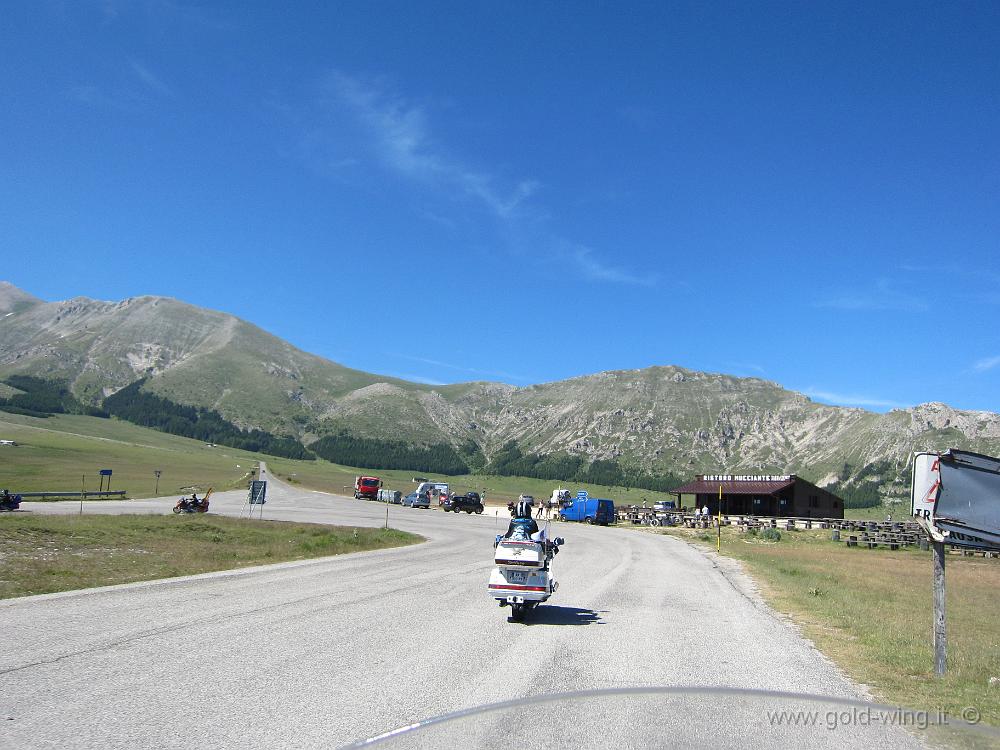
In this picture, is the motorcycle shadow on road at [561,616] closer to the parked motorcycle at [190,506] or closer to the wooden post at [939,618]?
the wooden post at [939,618]

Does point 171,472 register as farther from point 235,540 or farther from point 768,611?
point 768,611

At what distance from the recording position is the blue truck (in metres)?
72.6

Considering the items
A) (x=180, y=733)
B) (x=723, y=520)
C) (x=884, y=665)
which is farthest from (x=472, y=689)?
(x=723, y=520)

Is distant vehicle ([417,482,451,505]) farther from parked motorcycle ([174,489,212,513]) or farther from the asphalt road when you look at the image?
the asphalt road

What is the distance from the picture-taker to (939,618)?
32.9 ft

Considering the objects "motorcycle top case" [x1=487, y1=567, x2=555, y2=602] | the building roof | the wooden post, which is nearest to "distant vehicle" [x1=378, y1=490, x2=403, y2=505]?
the building roof

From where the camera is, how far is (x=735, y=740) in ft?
17.8

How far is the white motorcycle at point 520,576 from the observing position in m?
13.6

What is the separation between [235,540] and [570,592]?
17.5 meters

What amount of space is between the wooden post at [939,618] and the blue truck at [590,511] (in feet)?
208

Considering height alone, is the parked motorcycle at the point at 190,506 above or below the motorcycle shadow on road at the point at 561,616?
below

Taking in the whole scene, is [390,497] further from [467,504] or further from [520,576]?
[520,576]

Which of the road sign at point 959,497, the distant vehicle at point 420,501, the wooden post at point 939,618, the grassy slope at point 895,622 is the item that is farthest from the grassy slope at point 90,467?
the road sign at point 959,497

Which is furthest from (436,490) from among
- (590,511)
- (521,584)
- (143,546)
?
(521,584)
